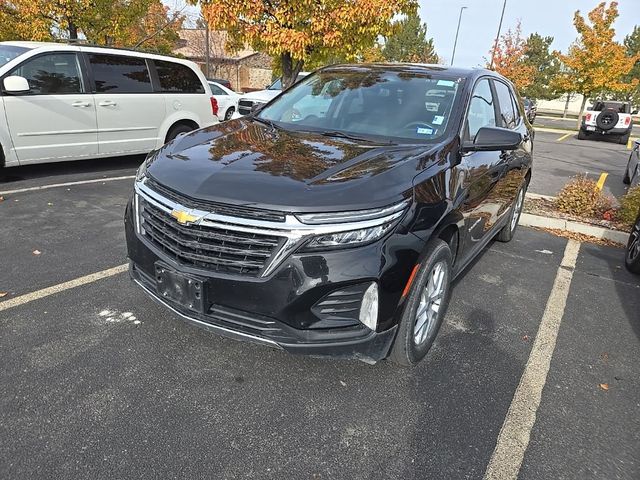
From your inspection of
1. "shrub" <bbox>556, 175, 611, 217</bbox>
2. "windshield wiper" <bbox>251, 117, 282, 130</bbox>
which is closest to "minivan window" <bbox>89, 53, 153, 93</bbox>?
"windshield wiper" <bbox>251, 117, 282, 130</bbox>

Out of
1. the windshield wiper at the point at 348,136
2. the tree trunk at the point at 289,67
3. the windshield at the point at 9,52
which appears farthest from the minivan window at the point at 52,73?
the windshield wiper at the point at 348,136

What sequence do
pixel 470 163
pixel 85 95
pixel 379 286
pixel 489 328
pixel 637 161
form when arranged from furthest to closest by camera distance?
pixel 637 161
pixel 85 95
pixel 489 328
pixel 470 163
pixel 379 286

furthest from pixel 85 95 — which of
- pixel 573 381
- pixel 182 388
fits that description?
pixel 573 381

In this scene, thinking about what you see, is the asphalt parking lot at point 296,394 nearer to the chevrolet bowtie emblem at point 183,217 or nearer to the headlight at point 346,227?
the chevrolet bowtie emblem at point 183,217

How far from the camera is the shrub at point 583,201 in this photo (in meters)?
6.34

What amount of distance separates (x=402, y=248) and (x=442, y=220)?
45cm

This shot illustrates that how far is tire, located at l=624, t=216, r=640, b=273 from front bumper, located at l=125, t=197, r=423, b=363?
3.36 m

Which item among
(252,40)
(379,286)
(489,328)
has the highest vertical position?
(252,40)

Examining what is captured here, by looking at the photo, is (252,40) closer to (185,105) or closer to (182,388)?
(185,105)

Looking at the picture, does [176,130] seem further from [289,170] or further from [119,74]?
[289,170]

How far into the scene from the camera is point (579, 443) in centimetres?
235

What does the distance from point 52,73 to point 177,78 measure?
2.01m

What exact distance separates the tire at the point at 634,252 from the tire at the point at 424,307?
269cm

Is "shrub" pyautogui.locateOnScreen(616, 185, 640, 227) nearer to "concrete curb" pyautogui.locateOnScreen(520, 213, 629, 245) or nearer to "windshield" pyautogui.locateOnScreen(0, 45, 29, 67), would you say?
"concrete curb" pyautogui.locateOnScreen(520, 213, 629, 245)
